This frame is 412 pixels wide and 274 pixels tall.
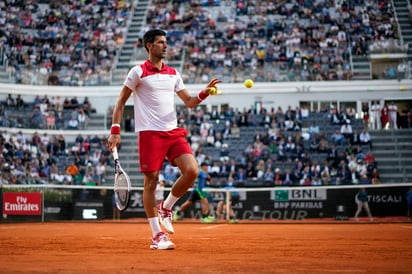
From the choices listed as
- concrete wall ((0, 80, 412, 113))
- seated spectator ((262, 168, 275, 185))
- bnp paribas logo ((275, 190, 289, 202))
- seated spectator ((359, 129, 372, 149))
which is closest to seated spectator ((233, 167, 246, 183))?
seated spectator ((262, 168, 275, 185))

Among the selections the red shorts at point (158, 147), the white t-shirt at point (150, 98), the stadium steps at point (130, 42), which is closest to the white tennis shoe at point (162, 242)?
the red shorts at point (158, 147)

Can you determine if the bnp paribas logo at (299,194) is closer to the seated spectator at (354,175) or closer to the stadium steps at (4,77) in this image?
the seated spectator at (354,175)

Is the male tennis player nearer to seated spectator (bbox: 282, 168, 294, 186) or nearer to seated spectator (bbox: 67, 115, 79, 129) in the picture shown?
seated spectator (bbox: 282, 168, 294, 186)

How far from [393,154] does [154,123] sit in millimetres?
25241

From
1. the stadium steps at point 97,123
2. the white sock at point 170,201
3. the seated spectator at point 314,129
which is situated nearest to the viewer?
the white sock at point 170,201

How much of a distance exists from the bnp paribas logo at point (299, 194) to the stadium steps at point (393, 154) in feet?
21.9

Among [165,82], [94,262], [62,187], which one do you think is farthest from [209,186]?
[94,262]

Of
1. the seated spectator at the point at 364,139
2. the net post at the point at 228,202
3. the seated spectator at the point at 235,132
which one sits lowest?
the net post at the point at 228,202

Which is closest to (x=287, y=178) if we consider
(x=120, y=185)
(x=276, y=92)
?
(x=276, y=92)

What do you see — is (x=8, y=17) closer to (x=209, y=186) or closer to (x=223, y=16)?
(x=223, y=16)

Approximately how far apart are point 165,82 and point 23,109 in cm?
2761

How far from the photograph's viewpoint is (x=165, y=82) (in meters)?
8.42

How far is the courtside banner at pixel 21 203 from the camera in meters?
23.7

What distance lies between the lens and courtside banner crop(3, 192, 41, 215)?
77.7 feet
